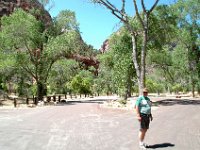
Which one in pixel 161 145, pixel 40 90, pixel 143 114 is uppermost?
pixel 40 90

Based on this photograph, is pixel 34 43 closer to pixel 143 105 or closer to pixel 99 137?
pixel 99 137

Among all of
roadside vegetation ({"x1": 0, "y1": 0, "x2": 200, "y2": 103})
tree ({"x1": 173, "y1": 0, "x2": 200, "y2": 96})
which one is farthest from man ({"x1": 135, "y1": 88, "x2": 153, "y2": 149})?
tree ({"x1": 173, "y1": 0, "x2": 200, "y2": 96})

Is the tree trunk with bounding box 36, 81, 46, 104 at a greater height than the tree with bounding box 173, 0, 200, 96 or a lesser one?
lesser

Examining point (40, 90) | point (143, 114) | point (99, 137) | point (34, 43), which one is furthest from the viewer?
point (40, 90)

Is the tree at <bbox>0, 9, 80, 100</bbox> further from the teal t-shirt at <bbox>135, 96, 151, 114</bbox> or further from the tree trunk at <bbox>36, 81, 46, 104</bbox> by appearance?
the teal t-shirt at <bbox>135, 96, 151, 114</bbox>

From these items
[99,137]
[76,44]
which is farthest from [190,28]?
[99,137]

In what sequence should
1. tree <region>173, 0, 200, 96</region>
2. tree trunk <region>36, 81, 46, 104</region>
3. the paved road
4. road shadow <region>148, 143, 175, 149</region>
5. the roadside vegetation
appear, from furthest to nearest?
1. tree <region>173, 0, 200, 96</region>
2. tree trunk <region>36, 81, 46, 104</region>
3. the roadside vegetation
4. the paved road
5. road shadow <region>148, 143, 175, 149</region>

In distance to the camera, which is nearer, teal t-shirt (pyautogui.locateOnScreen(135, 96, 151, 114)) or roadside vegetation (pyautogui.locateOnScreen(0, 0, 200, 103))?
teal t-shirt (pyautogui.locateOnScreen(135, 96, 151, 114))

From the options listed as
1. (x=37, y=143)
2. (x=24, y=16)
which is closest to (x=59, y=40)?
(x=24, y=16)

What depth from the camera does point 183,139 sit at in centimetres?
1266

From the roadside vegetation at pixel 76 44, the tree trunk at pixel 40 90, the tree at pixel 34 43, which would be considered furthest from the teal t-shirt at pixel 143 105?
the tree trunk at pixel 40 90

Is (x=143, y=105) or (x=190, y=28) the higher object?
(x=190, y=28)

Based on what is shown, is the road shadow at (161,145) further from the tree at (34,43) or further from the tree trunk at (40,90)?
the tree trunk at (40,90)

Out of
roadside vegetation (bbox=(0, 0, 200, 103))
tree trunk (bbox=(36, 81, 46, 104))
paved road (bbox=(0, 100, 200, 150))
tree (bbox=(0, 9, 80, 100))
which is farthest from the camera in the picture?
tree trunk (bbox=(36, 81, 46, 104))
